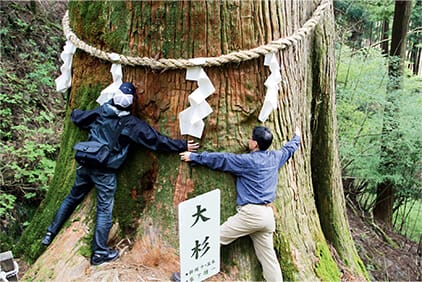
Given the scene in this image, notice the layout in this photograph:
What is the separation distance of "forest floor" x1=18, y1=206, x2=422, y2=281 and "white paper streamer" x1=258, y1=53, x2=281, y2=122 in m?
1.02

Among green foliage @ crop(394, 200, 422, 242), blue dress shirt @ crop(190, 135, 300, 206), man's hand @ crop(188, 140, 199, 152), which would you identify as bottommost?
green foliage @ crop(394, 200, 422, 242)

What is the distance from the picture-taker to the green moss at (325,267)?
3084 millimetres

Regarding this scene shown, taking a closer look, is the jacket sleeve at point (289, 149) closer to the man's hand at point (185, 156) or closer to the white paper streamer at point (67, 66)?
the man's hand at point (185, 156)

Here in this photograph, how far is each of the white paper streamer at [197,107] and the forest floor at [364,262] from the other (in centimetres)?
76

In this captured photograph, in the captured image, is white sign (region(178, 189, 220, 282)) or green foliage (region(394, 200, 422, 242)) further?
green foliage (region(394, 200, 422, 242))

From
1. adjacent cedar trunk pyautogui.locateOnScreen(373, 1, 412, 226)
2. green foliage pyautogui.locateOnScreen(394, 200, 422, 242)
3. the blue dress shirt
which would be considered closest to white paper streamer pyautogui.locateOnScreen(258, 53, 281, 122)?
the blue dress shirt

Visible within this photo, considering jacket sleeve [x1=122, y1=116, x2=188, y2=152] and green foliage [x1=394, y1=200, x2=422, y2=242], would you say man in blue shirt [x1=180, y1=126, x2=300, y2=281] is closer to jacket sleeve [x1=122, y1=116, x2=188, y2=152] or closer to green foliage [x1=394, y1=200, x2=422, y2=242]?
jacket sleeve [x1=122, y1=116, x2=188, y2=152]

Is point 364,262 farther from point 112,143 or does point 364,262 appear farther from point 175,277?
point 112,143

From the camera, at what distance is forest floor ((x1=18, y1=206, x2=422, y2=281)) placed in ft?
8.57

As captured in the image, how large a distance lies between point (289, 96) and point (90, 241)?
5.08ft

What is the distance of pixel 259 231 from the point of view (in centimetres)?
270

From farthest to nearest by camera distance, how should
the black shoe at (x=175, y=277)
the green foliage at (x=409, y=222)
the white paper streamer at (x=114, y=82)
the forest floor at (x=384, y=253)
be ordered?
the green foliage at (x=409, y=222), the forest floor at (x=384, y=253), the white paper streamer at (x=114, y=82), the black shoe at (x=175, y=277)

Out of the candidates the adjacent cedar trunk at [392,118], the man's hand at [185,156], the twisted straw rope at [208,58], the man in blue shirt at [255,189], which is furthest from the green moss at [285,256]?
the adjacent cedar trunk at [392,118]

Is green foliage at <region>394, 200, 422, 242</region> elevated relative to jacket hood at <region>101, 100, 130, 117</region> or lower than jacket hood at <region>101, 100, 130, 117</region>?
lower
